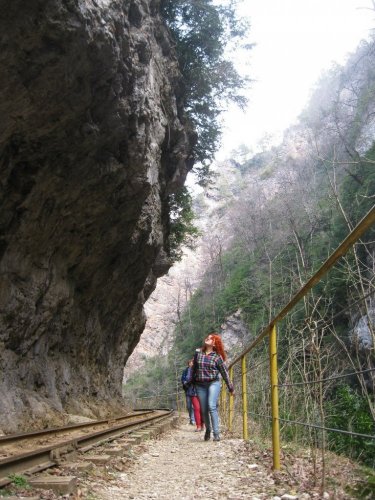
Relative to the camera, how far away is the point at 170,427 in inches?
450

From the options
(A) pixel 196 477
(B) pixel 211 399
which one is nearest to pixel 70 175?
(B) pixel 211 399

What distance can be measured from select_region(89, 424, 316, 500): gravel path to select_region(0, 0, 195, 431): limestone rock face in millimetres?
3212

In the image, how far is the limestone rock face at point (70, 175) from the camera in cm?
715

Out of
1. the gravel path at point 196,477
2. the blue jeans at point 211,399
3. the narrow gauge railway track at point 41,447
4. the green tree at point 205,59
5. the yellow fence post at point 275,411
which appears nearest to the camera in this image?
the gravel path at point 196,477

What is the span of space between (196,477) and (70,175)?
647 cm

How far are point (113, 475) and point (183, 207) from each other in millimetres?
14974

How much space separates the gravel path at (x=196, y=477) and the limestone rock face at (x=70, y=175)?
Answer: 10.5 feet

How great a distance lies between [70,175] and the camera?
30.4 feet

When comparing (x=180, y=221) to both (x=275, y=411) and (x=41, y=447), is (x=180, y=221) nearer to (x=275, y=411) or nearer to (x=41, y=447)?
(x=41, y=447)

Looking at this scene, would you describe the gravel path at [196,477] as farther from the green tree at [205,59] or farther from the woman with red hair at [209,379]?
the green tree at [205,59]

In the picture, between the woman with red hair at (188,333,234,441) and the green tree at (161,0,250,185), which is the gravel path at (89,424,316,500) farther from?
the green tree at (161,0,250,185)

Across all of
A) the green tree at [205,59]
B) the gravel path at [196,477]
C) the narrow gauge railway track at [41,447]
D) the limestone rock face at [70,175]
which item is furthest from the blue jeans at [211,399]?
the green tree at [205,59]

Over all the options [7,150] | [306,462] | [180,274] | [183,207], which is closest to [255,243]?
[183,207]

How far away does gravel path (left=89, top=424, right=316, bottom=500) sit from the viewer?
11.7ft
